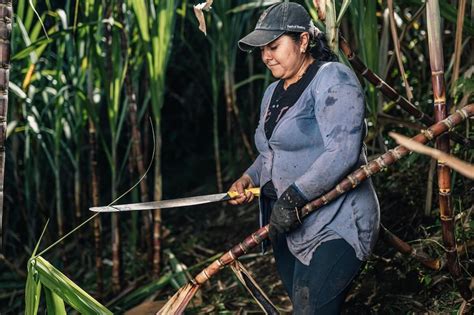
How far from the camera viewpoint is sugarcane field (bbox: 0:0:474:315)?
5.78ft

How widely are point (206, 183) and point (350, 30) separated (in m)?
1.20

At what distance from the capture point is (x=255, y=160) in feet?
6.83

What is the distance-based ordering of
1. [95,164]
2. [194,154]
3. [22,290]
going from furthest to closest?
1. [194,154]
2. [22,290]
3. [95,164]

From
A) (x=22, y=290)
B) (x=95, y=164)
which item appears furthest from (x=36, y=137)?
(x=22, y=290)

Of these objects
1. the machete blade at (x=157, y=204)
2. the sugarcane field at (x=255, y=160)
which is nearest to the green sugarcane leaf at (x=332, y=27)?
the sugarcane field at (x=255, y=160)

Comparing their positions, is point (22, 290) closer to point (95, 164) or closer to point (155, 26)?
point (95, 164)

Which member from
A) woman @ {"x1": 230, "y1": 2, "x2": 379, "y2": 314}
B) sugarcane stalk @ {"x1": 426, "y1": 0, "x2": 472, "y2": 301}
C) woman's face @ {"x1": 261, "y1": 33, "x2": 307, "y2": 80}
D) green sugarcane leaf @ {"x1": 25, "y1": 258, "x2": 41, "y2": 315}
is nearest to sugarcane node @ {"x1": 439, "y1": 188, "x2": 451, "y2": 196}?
sugarcane stalk @ {"x1": 426, "y1": 0, "x2": 472, "y2": 301}

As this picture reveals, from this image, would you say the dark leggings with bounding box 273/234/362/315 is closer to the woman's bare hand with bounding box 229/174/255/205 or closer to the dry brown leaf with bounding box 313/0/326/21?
the woman's bare hand with bounding box 229/174/255/205

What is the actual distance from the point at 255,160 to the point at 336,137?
0.42 metres

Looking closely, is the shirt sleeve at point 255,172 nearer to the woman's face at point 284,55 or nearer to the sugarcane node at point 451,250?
the woman's face at point 284,55

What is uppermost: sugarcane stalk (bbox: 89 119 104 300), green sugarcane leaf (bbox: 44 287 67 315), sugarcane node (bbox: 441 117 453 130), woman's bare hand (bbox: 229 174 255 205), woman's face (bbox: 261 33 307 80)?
woman's face (bbox: 261 33 307 80)

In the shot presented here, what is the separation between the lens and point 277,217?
5.74 feet

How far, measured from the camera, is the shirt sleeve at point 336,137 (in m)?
1.70

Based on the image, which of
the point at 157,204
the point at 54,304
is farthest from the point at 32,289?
the point at 157,204
